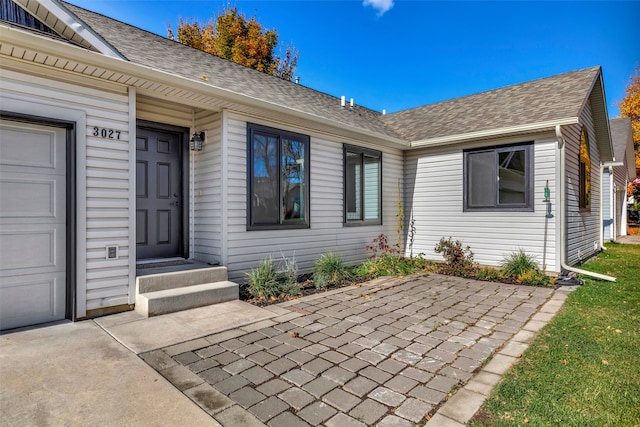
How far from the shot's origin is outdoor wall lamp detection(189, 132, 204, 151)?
17.8 ft

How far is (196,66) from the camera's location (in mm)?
5801

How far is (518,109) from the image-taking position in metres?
7.37

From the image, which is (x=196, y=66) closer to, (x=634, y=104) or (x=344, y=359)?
(x=344, y=359)

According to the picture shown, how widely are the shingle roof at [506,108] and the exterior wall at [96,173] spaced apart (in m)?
6.36

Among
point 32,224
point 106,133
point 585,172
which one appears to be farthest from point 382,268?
point 585,172

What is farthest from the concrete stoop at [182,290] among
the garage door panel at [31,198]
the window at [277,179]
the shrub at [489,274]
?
the shrub at [489,274]

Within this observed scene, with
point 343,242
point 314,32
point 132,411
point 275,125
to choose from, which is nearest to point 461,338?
point 132,411

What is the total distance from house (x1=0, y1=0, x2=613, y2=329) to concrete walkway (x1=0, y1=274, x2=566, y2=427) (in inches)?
29.5

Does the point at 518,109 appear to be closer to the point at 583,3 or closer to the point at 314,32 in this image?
the point at 583,3

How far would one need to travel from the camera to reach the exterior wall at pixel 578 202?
277 inches

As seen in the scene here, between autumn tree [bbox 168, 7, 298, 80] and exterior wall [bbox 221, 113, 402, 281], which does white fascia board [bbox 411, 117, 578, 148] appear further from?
autumn tree [bbox 168, 7, 298, 80]

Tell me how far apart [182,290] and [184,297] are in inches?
6.2

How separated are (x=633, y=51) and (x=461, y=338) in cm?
2440

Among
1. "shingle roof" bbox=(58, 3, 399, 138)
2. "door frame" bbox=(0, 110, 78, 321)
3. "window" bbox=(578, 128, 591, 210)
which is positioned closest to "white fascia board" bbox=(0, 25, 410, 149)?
"shingle roof" bbox=(58, 3, 399, 138)
